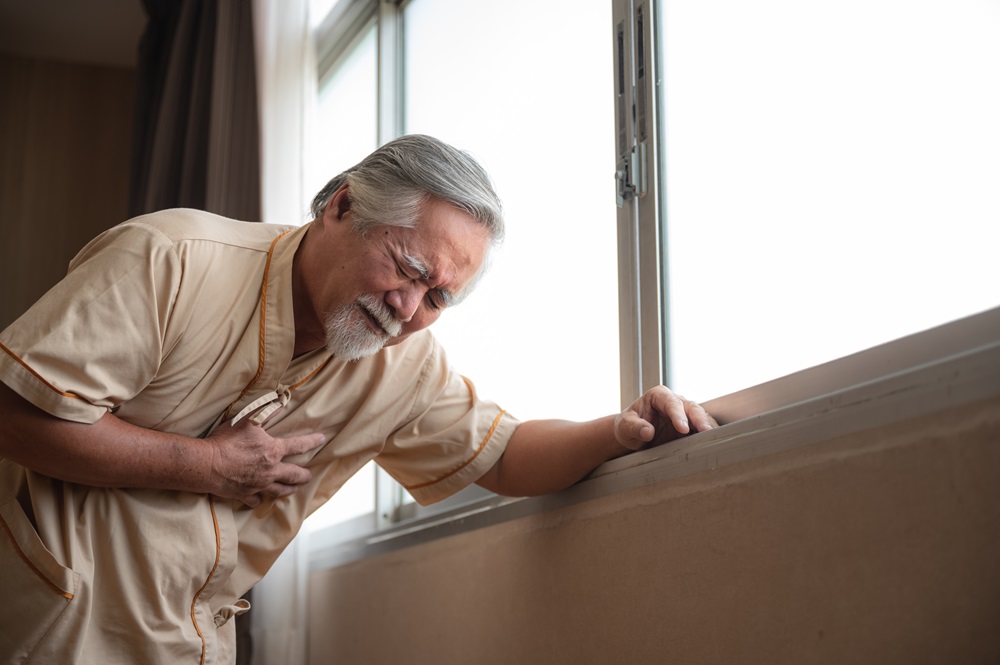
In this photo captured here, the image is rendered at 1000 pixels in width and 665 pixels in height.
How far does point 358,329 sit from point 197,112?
84.1 inches

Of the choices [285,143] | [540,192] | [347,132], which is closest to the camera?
[540,192]

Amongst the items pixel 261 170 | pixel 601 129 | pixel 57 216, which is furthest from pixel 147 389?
pixel 57 216

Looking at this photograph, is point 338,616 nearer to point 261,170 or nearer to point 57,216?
point 261,170

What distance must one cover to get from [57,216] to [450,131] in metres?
2.38

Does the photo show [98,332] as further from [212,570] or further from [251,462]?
[212,570]

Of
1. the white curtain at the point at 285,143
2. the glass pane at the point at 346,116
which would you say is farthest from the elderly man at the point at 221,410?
the glass pane at the point at 346,116

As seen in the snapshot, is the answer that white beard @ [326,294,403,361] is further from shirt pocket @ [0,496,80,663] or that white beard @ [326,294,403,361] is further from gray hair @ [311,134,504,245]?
shirt pocket @ [0,496,80,663]

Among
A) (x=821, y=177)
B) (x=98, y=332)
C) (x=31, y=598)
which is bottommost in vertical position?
(x=31, y=598)

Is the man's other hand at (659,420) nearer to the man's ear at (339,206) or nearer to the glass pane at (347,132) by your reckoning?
the man's ear at (339,206)

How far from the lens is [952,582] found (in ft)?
3.04

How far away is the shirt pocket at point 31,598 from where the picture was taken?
4.73 feet

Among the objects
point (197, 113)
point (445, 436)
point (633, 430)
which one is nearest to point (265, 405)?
point (445, 436)

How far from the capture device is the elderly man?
54.9 inches

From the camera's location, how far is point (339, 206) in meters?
1.62
